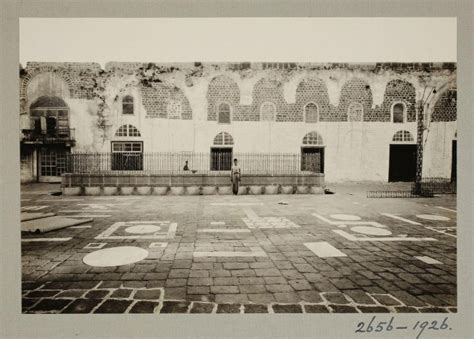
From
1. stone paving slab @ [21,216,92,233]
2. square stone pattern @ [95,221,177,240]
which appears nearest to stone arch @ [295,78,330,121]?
square stone pattern @ [95,221,177,240]

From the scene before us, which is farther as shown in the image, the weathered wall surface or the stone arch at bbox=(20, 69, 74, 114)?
the weathered wall surface

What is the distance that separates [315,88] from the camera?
63.4 feet

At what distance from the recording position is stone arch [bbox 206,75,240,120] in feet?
62.2

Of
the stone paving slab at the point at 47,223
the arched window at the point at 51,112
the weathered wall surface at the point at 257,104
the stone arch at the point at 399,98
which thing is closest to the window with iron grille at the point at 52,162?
the weathered wall surface at the point at 257,104

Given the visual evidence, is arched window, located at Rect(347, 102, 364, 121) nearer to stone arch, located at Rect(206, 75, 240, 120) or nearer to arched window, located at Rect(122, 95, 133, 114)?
stone arch, located at Rect(206, 75, 240, 120)

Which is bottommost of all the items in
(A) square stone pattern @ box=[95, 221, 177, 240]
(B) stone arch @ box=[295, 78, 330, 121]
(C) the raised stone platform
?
(A) square stone pattern @ box=[95, 221, 177, 240]

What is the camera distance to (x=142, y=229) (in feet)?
22.5

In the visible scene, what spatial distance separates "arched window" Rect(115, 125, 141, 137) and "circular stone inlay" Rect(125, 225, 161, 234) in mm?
12547

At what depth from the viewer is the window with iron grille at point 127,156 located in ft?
60.0

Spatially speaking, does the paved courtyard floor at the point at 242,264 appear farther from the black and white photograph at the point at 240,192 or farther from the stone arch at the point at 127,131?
the stone arch at the point at 127,131

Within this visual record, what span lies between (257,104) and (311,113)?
3351mm

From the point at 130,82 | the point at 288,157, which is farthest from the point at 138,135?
the point at 288,157
